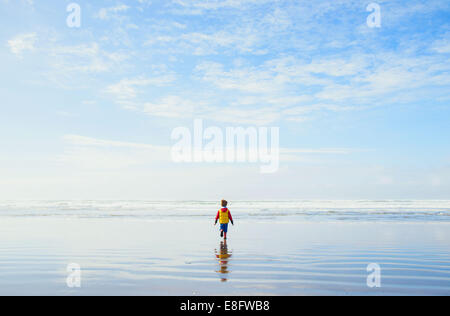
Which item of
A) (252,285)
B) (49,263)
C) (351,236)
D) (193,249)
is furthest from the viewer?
(351,236)

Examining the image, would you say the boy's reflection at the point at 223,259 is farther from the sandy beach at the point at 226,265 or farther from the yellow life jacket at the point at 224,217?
the yellow life jacket at the point at 224,217
